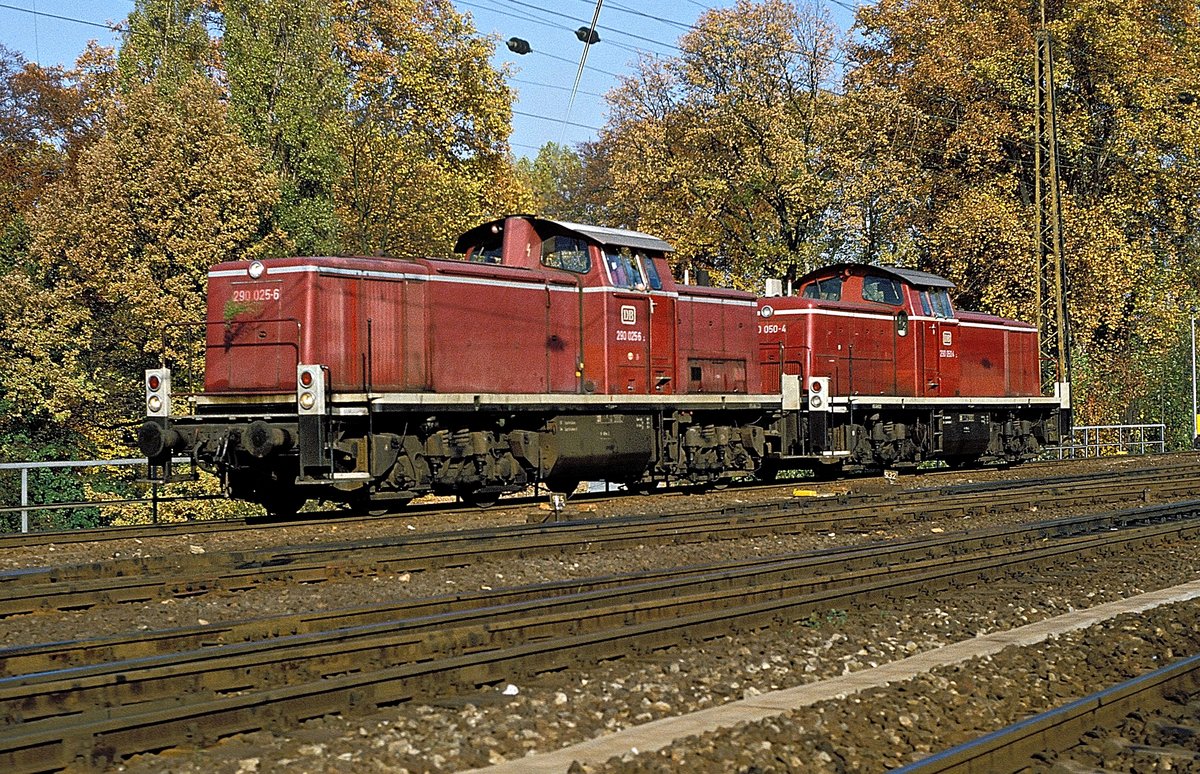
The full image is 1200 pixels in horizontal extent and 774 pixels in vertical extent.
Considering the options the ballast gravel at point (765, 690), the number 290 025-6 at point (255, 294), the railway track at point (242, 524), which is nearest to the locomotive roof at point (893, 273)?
the railway track at point (242, 524)

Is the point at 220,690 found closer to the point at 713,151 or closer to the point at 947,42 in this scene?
the point at 713,151

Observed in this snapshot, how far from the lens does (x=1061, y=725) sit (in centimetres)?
580

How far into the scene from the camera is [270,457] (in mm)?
15055

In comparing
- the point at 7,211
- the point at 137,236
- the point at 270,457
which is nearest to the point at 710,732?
the point at 270,457

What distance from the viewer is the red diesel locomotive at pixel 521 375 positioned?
49.6 ft

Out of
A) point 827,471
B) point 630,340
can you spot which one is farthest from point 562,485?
point 827,471

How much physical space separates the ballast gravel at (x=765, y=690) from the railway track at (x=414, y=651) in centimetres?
14

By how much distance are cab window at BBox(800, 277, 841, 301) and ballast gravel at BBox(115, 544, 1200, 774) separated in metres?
15.3

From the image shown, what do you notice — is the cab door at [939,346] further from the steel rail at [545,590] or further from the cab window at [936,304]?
the steel rail at [545,590]

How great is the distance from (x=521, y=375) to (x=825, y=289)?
9.33 meters

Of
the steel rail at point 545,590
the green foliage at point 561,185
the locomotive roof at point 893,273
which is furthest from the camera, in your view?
the green foliage at point 561,185

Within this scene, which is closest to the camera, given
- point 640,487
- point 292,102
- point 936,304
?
point 640,487

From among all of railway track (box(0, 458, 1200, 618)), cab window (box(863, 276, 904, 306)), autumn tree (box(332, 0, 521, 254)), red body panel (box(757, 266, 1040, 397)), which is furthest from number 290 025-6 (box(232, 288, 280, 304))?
autumn tree (box(332, 0, 521, 254))

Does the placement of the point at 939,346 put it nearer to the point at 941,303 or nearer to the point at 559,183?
the point at 941,303
